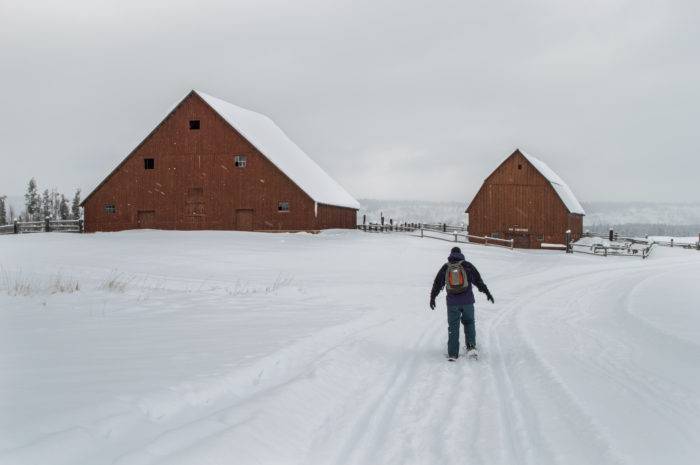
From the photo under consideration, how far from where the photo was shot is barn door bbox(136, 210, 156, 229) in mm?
37688

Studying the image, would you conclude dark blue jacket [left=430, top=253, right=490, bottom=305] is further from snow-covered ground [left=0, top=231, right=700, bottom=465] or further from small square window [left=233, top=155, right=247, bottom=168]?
small square window [left=233, top=155, right=247, bottom=168]

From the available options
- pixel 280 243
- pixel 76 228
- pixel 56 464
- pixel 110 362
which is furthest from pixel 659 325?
pixel 76 228

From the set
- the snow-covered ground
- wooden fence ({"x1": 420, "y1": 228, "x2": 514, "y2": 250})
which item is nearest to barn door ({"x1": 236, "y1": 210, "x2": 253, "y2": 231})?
wooden fence ({"x1": 420, "y1": 228, "x2": 514, "y2": 250})

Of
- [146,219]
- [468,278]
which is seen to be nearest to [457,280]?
[468,278]

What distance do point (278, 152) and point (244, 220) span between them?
20.2 ft

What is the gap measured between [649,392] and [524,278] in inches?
685

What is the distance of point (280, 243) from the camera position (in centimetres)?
3188

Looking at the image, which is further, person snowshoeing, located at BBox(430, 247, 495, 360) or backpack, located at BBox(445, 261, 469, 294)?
backpack, located at BBox(445, 261, 469, 294)

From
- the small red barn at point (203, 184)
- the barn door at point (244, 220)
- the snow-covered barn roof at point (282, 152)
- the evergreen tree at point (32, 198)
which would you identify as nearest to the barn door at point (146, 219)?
the small red barn at point (203, 184)

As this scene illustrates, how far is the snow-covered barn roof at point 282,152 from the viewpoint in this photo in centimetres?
3666

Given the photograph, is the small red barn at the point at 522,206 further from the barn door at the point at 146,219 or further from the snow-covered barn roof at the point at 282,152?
the barn door at the point at 146,219

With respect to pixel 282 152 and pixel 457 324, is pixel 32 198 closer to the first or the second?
pixel 282 152

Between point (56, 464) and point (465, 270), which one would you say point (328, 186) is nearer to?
point (465, 270)

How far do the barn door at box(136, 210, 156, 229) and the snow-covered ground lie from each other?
80.2ft
